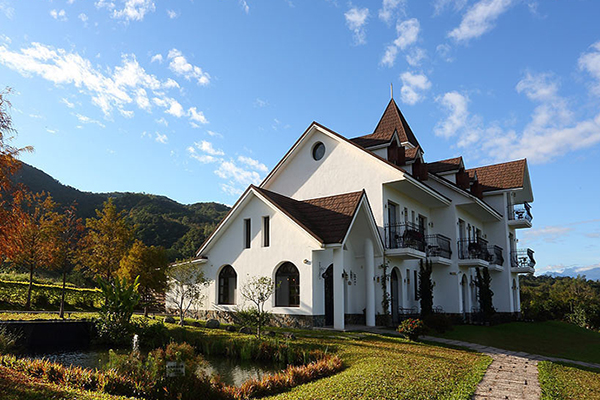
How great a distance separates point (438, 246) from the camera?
27.0 m

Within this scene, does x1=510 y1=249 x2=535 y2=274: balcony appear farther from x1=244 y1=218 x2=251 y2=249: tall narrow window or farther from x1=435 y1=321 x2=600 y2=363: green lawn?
x1=244 y1=218 x2=251 y2=249: tall narrow window

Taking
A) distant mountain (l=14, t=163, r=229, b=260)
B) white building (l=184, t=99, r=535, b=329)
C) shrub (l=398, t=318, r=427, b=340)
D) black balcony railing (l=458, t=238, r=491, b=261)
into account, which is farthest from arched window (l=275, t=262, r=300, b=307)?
distant mountain (l=14, t=163, r=229, b=260)

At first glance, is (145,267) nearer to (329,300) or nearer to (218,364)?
(329,300)

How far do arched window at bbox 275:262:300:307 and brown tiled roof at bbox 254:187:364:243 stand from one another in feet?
6.99

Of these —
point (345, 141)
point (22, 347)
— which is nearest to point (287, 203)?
point (345, 141)

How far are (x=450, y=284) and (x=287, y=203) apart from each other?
13.8m

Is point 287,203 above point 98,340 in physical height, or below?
above

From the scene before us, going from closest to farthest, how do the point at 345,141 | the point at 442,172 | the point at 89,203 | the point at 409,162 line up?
the point at 345,141 < the point at 409,162 < the point at 442,172 < the point at 89,203

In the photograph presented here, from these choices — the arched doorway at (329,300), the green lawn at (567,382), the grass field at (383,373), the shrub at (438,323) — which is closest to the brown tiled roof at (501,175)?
the shrub at (438,323)

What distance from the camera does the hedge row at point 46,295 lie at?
86.3 feet

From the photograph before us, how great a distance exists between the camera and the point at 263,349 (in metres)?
14.0

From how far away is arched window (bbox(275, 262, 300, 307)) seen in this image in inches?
762

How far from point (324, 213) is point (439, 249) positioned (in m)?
10.3

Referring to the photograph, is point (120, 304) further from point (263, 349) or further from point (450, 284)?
point (450, 284)
